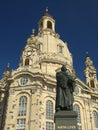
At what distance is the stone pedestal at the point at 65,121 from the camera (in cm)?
1199

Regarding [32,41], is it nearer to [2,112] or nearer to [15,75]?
[15,75]

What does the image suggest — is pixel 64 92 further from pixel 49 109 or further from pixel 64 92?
pixel 49 109

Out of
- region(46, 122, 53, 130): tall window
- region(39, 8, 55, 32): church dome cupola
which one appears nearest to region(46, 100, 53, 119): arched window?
region(46, 122, 53, 130): tall window

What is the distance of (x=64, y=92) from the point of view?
44.4ft

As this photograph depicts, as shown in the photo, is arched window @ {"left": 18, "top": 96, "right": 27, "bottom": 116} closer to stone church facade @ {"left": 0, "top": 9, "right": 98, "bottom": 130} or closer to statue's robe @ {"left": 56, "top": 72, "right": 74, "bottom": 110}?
stone church facade @ {"left": 0, "top": 9, "right": 98, "bottom": 130}

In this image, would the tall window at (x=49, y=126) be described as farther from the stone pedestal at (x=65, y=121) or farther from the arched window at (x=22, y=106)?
the stone pedestal at (x=65, y=121)

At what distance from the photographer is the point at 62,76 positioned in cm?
1390

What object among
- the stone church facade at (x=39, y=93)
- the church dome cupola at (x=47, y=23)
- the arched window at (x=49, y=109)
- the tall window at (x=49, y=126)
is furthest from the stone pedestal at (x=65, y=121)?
the church dome cupola at (x=47, y=23)

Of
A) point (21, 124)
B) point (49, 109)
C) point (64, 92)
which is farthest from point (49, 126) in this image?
point (64, 92)

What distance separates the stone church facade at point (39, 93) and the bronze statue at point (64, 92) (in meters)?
22.5

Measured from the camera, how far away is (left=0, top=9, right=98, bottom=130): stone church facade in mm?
36750

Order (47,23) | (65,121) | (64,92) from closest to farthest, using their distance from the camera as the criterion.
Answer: (65,121), (64,92), (47,23)

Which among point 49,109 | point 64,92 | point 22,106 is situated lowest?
point 64,92

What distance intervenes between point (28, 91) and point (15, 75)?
4.12m
